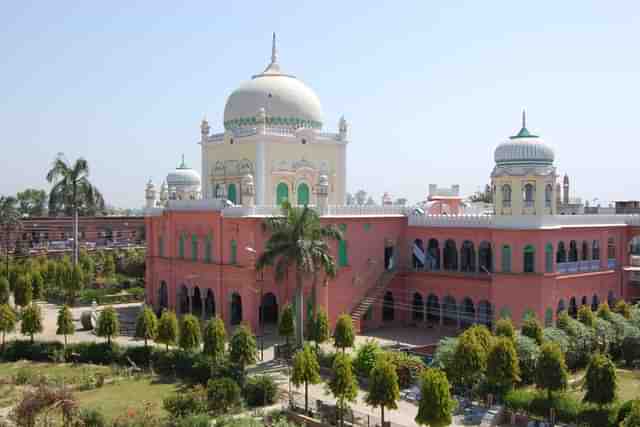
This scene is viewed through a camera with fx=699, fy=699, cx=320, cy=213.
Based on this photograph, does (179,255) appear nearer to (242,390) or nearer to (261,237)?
(261,237)

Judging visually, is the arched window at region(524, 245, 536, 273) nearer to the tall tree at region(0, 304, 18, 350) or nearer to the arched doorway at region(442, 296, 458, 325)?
the arched doorway at region(442, 296, 458, 325)

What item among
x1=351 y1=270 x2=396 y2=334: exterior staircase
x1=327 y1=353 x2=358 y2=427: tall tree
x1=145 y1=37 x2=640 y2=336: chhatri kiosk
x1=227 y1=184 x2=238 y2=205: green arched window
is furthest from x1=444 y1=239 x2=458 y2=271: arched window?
x1=327 y1=353 x2=358 y2=427: tall tree

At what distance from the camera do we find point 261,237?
30547 millimetres

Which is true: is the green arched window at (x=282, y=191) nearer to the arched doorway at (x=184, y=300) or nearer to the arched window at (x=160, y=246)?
the arched doorway at (x=184, y=300)

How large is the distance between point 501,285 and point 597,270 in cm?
548

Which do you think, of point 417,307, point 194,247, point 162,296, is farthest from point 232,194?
point 417,307

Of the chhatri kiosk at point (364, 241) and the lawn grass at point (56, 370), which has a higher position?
the chhatri kiosk at point (364, 241)

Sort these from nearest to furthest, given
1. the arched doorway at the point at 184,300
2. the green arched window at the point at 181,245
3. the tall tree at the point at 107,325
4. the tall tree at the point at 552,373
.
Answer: the tall tree at the point at 552,373
the tall tree at the point at 107,325
the green arched window at the point at 181,245
the arched doorway at the point at 184,300

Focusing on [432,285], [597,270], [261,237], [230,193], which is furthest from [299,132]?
[597,270]

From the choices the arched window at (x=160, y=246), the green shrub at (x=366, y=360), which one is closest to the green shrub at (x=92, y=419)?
the green shrub at (x=366, y=360)

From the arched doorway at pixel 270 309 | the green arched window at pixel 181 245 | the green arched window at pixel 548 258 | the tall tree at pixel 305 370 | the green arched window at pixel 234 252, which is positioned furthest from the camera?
the green arched window at pixel 181 245

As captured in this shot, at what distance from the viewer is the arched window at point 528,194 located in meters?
29.7

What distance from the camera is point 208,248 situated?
33625mm

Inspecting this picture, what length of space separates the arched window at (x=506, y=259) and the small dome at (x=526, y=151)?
12.2 feet
